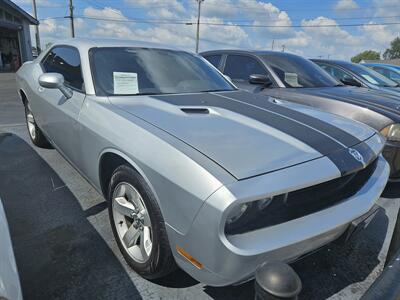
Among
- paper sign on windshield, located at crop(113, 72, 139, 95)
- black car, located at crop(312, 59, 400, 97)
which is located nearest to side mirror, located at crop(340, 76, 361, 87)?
black car, located at crop(312, 59, 400, 97)

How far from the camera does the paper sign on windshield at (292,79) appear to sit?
4.29 metres

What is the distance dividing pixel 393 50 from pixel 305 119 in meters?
110

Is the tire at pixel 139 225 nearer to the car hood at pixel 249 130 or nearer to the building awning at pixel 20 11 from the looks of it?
the car hood at pixel 249 130

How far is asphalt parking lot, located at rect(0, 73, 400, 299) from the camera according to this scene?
75.5 inches

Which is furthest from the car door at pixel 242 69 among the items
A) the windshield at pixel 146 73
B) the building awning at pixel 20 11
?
the building awning at pixel 20 11

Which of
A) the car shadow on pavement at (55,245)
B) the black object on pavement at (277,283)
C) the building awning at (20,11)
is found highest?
the building awning at (20,11)

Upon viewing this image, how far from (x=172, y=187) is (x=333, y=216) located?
88cm

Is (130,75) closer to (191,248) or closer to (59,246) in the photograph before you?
(59,246)

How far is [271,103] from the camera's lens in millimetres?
2688

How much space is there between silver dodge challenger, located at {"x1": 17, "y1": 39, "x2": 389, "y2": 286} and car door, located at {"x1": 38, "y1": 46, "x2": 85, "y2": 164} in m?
0.03

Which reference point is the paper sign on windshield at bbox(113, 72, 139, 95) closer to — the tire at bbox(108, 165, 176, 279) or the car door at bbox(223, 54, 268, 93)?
the tire at bbox(108, 165, 176, 279)

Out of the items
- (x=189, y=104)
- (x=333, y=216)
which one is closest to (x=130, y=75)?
(x=189, y=104)

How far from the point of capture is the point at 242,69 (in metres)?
4.76

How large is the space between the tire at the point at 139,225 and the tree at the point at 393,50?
352 feet
